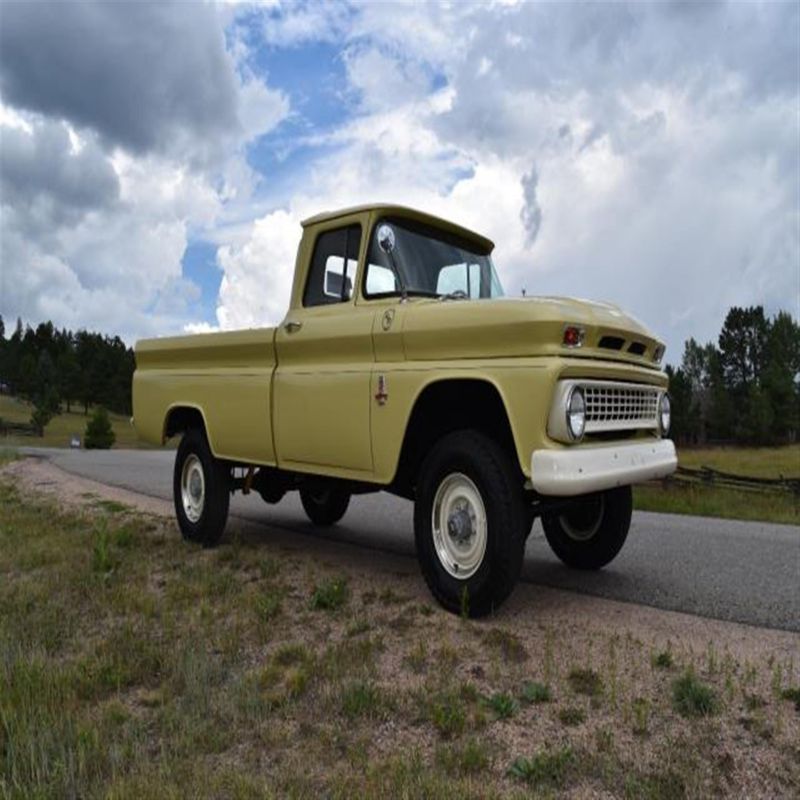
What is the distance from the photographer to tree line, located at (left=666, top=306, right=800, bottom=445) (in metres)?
72.6

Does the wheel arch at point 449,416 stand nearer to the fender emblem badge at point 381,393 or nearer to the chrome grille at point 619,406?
the fender emblem badge at point 381,393

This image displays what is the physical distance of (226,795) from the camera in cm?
271

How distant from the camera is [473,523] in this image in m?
4.40

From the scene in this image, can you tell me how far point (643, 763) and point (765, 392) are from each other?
7792 centimetres

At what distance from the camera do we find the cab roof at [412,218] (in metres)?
5.38

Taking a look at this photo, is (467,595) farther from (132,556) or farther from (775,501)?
(775,501)

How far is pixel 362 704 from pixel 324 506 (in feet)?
15.3

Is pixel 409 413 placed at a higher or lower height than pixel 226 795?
higher

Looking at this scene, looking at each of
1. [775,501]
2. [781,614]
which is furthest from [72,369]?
[781,614]

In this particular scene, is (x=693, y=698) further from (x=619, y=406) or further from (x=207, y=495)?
(x=207, y=495)

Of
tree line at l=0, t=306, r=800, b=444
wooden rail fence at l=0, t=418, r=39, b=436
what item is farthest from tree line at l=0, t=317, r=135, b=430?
wooden rail fence at l=0, t=418, r=39, b=436

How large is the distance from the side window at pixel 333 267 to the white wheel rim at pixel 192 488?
2040 millimetres

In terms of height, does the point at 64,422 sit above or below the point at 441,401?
above

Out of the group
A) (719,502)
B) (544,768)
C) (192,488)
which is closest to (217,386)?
(192,488)
